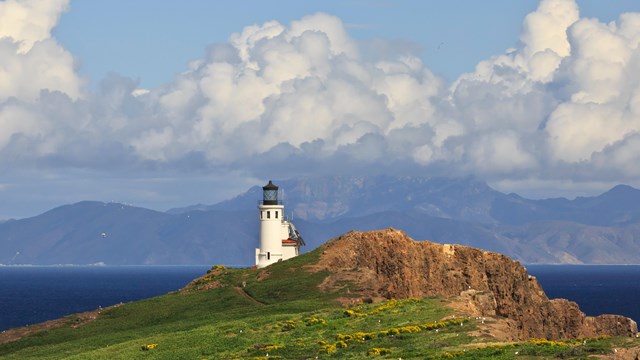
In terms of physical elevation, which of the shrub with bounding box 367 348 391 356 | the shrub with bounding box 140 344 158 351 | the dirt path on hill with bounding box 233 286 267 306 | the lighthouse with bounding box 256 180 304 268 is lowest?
the shrub with bounding box 367 348 391 356

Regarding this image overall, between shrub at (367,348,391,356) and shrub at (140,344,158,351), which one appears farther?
shrub at (140,344,158,351)

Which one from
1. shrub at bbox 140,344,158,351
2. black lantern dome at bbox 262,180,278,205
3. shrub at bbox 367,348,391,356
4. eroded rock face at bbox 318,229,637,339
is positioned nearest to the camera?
shrub at bbox 367,348,391,356

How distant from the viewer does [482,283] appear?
11375 cm

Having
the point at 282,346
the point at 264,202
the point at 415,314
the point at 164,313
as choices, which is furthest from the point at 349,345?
the point at 264,202

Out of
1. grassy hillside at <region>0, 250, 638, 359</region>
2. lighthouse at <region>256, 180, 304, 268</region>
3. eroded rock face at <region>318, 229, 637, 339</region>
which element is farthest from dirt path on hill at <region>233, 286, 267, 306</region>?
lighthouse at <region>256, 180, 304, 268</region>

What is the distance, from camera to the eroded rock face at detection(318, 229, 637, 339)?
11194 centimetres

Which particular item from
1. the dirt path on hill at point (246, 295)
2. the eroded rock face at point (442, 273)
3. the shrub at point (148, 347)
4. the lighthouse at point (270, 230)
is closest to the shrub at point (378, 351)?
the shrub at point (148, 347)

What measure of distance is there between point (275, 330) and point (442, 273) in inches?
1321

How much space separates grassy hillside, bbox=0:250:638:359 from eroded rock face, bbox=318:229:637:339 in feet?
14.3

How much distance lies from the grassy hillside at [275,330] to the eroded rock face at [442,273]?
172 inches

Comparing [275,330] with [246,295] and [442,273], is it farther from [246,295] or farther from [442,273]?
[442,273]

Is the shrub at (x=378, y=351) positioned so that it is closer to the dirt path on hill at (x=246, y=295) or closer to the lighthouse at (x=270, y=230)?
the dirt path on hill at (x=246, y=295)

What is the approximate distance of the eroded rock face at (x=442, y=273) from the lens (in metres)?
112

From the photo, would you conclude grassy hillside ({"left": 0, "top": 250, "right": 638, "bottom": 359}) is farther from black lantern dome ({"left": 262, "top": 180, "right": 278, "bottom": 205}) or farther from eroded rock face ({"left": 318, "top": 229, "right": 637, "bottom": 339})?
black lantern dome ({"left": 262, "top": 180, "right": 278, "bottom": 205})
